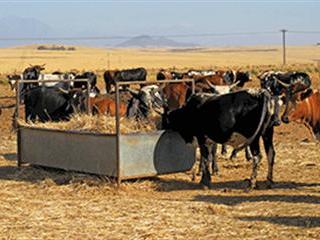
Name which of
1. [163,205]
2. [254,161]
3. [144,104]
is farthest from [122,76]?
[163,205]

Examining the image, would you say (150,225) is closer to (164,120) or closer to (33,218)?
(33,218)

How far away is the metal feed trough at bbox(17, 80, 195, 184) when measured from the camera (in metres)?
14.0

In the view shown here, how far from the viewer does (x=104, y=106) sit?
17.5 metres

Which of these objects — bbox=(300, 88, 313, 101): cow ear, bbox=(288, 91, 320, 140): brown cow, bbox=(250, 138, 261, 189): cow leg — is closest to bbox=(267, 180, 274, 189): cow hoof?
bbox=(250, 138, 261, 189): cow leg

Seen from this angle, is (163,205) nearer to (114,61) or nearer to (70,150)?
(70,150)

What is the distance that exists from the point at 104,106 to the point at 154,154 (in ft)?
11.3

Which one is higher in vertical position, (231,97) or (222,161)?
(231,97)

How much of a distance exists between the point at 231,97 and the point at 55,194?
131 inches

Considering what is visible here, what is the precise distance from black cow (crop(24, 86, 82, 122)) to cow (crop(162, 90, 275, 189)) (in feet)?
14.3

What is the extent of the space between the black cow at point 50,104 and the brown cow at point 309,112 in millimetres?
5388

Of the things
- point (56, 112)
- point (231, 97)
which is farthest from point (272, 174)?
point (56, 112)

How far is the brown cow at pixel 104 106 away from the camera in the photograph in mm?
17188

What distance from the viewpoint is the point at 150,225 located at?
1063 centimetres

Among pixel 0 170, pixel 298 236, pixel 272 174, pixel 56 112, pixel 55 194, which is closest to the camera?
pixel 298 236
